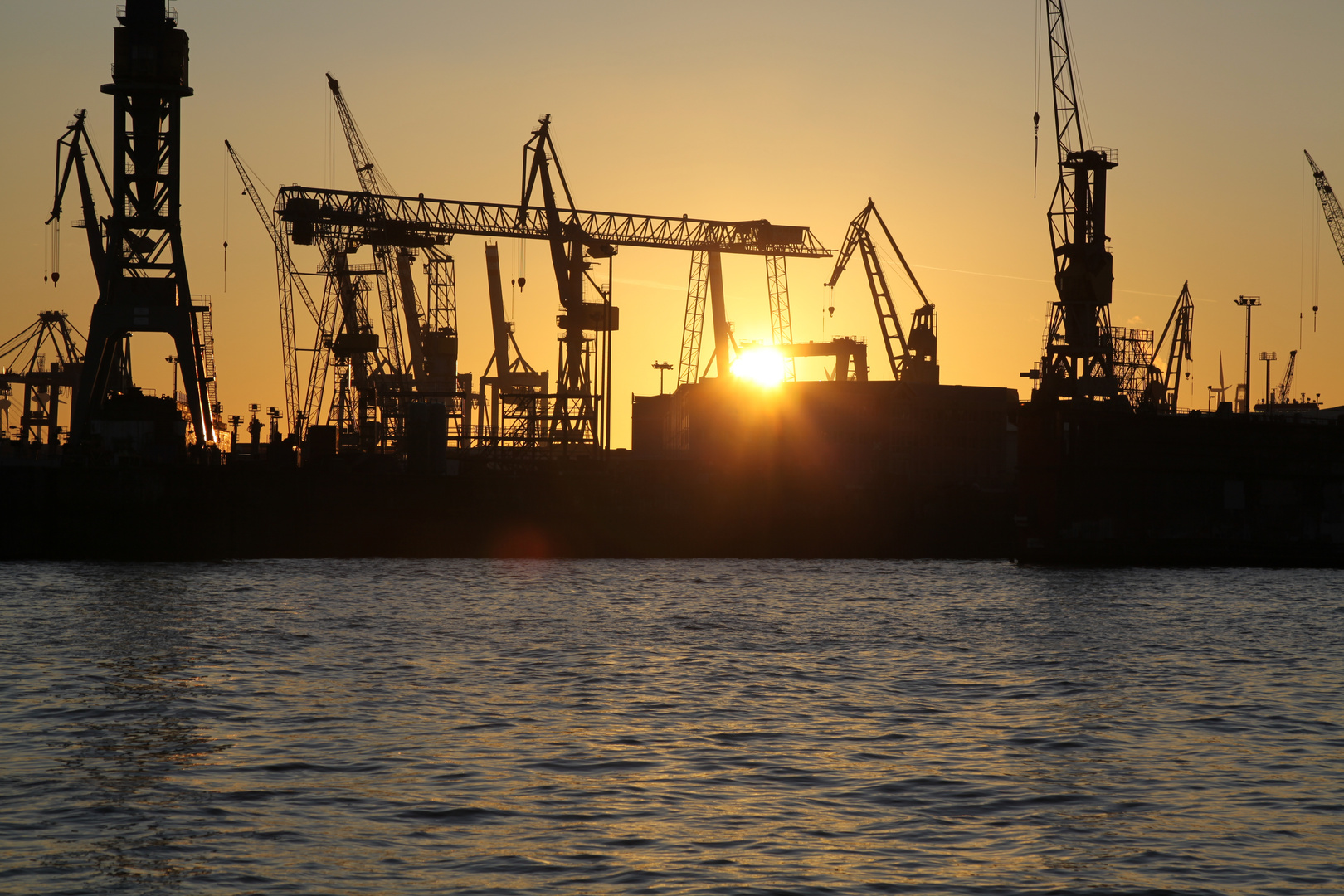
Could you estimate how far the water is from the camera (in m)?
16.4

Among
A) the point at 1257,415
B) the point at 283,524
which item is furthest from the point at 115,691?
the point at 1257,415

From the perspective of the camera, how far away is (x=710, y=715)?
2731 centimetres

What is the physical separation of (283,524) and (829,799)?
70.1 m

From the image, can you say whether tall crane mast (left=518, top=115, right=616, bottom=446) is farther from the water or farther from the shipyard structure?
the water

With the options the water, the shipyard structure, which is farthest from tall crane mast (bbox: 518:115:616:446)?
the water

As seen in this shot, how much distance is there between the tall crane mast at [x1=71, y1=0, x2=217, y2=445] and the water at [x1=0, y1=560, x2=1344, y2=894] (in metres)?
41.4

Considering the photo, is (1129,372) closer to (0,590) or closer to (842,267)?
(842,267)

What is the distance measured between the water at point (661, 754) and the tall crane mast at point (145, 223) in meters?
41.4

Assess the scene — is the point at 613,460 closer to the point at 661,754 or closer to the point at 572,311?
the point at 572,311

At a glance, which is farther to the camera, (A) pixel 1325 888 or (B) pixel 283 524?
(B) pixel 283 524

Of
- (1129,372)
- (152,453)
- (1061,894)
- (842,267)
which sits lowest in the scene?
(1061,894)

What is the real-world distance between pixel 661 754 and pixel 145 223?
7489 centimetres

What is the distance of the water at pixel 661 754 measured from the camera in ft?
53.7

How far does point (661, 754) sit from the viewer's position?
2308 cm
